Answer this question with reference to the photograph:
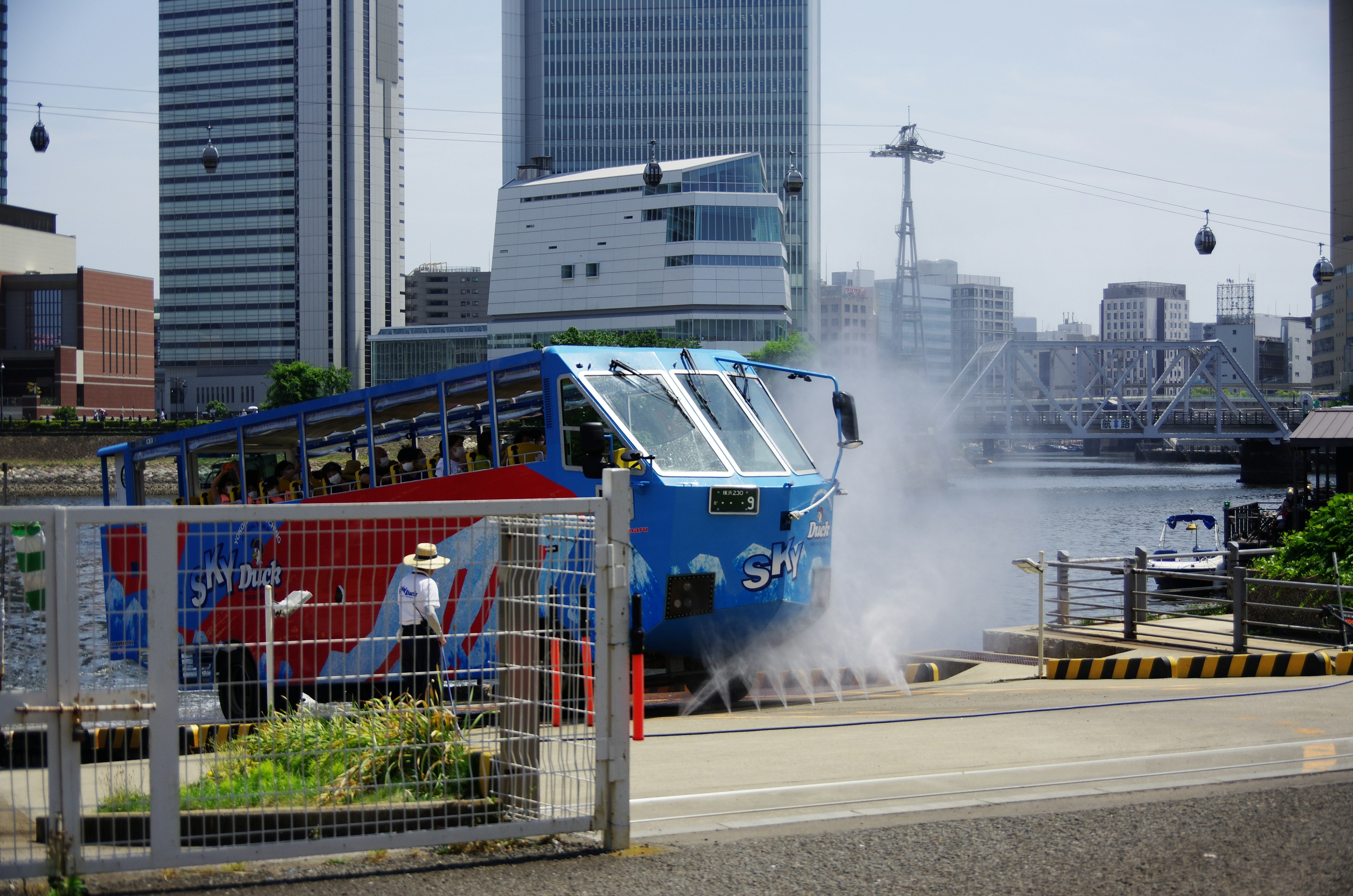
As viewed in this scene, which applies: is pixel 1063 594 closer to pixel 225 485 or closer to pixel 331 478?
pixel 331 478

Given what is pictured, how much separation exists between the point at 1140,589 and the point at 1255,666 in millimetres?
3762

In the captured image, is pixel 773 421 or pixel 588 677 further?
pixel 773 421

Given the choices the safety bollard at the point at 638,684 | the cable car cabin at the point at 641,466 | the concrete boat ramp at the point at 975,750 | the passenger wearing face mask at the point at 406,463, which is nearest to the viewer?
the concrete boat ramp at the point at 975,750

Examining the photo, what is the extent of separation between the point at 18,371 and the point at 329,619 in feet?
491

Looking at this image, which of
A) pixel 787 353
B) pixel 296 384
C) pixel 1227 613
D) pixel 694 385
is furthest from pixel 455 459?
pixel 296 384

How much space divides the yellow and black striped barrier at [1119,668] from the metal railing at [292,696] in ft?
28.3

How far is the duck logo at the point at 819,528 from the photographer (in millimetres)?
12617

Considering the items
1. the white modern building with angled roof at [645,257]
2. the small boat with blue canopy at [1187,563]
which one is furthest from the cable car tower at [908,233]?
the small boat with blue canopy at [1187,563]

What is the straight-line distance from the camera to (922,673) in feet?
51.4

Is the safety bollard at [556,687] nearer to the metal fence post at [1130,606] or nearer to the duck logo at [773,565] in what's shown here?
the duck logo at [773,565]

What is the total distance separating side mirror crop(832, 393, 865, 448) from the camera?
12.7 meters

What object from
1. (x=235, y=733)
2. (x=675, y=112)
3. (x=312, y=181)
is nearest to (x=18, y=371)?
(x=312, y=181)

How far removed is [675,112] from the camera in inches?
6014

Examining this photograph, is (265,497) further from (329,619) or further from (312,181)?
(312,181)
